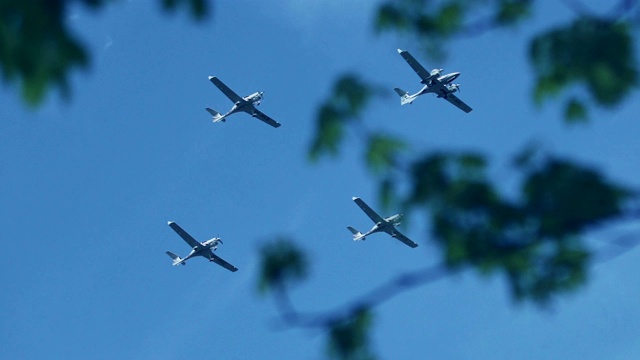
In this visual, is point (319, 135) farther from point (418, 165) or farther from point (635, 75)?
point (635, 75)

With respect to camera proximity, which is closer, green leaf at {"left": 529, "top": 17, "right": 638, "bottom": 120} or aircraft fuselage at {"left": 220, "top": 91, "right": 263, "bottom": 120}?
green leaf at {"left": 529, "top": 17, "right": 638, "bottom": 120}

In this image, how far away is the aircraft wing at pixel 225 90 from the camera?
80.4 metres

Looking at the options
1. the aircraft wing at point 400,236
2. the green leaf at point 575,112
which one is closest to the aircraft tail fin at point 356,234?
the aircraft wing at point 400,236

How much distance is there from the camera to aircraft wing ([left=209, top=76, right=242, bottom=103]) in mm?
80438

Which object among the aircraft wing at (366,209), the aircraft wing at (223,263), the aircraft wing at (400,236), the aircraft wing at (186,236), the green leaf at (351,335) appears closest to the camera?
the green leaf at (351,335)

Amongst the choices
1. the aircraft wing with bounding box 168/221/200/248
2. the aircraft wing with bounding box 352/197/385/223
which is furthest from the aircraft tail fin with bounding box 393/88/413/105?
the aircraft wing with bounding box 168/221/200/248

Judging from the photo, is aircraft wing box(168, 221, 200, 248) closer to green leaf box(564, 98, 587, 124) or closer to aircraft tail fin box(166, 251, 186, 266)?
aircraft tail fin box(166, 251, 186, 266)

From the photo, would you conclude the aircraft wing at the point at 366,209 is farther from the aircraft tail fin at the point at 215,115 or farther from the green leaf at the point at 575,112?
the green leaf at the point at 575,112

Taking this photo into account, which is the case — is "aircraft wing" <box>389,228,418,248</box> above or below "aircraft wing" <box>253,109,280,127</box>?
below

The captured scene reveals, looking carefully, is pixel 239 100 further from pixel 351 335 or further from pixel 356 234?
pixel 351 335

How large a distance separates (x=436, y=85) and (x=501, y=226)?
214 ft

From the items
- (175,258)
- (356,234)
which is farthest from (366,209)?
(175,258)

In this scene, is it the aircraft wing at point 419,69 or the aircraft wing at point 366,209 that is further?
the aircraft wing at point 366,209

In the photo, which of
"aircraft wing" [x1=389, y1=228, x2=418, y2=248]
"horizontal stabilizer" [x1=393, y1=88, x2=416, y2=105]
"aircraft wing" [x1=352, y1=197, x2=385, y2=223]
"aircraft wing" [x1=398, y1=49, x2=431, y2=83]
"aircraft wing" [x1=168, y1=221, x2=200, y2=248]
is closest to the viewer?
"aircraft wing" [x1=398, y1=49, x2=431, y2=83]
